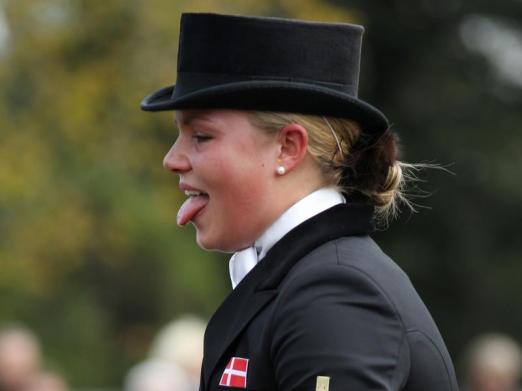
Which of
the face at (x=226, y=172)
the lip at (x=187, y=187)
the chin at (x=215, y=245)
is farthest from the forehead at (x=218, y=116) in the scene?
the chin at (x=215, y=245)

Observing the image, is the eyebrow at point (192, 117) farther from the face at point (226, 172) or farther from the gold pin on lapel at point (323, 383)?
the gold pin on lapel at point (323, 383)

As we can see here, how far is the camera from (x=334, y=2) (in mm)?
15844

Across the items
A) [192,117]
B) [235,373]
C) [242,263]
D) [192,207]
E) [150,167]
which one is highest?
[192,117]

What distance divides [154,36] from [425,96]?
7.38m

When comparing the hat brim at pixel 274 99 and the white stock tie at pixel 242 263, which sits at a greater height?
the hat brim at pixel 274 99

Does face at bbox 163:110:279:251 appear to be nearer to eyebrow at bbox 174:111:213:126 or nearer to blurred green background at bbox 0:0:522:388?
eyebrow at bbox 174:111:213:126

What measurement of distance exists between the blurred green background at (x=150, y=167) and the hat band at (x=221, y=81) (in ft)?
27.6

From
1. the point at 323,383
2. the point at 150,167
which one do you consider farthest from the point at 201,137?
the point at 150,167

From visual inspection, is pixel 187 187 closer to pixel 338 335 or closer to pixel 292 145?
pixel 292 145

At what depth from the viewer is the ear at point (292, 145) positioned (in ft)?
9.87

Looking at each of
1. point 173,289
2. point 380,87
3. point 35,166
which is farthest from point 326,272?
point 380,87

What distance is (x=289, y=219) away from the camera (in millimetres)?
3041

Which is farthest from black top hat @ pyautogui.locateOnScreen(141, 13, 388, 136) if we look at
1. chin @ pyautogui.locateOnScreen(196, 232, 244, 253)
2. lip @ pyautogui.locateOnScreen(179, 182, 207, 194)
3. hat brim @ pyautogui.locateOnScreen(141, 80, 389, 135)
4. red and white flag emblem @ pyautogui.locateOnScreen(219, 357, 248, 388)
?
red and white flag emblem @ pyautogui.locateOnScreen(219, 357, 248, 388)

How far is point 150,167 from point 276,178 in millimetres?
10007
